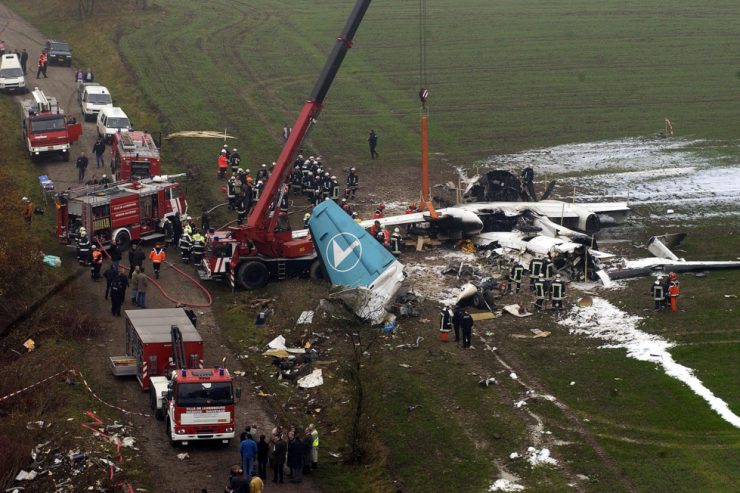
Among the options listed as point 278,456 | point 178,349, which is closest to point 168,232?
point 178,349

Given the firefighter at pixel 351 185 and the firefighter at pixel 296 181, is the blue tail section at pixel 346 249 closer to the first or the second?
the firefighter at pixel 351 185

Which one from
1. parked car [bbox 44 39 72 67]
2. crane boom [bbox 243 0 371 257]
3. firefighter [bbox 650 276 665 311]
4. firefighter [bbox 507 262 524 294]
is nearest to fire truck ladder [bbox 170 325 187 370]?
crane boom [bbox 243 0 371 257]

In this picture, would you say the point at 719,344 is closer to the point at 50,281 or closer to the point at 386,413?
the point at 386,413

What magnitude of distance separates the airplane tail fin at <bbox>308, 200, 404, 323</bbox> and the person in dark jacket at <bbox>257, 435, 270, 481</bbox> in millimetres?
10830

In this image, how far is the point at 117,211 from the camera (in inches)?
1898

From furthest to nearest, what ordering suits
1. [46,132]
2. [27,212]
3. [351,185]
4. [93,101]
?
[93,101]
[46,132]
[351,185]
[27,212]

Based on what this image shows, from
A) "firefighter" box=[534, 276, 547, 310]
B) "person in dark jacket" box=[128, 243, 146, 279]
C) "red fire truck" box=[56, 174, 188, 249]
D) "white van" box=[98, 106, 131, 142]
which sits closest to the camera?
"firefighter" box=[534, 276, 547, 310]

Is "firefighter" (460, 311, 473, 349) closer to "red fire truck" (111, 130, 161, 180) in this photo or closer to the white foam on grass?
the white foam on grass

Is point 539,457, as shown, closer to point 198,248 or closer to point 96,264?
point 198,248

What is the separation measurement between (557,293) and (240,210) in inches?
666

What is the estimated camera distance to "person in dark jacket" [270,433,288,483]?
30594mm

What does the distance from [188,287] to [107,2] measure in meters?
53.8

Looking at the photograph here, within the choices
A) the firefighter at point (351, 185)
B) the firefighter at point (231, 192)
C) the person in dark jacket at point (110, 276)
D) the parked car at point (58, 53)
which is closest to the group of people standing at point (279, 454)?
the person in dark jacket at point (110, 276)

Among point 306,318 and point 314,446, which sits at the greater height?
point 306,318
